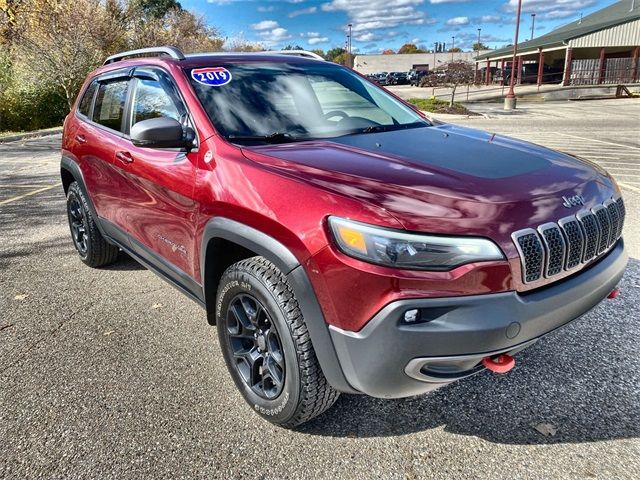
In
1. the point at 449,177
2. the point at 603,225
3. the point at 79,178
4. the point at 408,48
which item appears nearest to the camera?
the point at 449,177

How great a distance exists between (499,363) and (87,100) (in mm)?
4183

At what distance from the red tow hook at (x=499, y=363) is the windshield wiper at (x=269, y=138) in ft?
5.01

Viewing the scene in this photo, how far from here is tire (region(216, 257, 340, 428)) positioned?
86.8 inches

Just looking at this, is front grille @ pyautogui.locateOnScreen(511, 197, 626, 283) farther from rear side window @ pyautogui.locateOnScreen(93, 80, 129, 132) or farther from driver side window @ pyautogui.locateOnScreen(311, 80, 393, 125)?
rear side window @ pyautogui.locateOnScreen(93, 80, 129, 132)

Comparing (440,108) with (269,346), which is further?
(440,108)

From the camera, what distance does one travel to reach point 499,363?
6.71 feet

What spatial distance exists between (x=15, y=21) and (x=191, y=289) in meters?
26.5

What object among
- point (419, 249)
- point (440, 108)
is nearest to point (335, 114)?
point (419, 249)

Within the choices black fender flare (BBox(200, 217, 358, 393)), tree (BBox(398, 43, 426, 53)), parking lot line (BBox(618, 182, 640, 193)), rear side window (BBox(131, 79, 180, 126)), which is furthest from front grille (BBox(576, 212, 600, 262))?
tree (BBox(398, 43, 426, 53))

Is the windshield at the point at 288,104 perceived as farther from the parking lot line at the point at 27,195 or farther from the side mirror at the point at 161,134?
the parking lot line at the point at 27,195

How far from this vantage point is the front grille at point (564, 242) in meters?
2.01

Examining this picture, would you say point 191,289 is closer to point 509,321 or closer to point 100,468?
point 100,468

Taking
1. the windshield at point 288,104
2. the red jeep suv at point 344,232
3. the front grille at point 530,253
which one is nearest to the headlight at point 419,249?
the red jeep suv at point 344,232

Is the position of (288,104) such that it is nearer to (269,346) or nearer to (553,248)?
(269,346)
